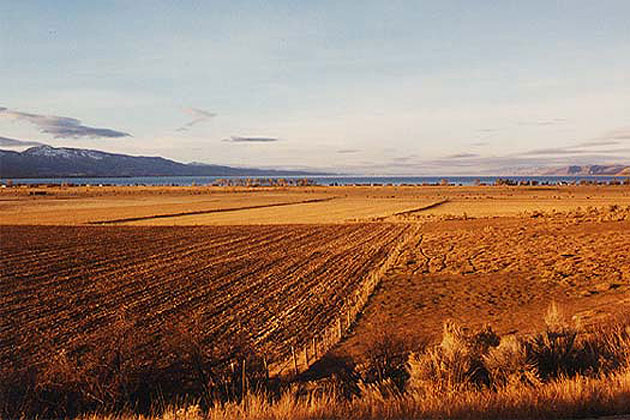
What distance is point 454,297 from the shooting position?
20531mm

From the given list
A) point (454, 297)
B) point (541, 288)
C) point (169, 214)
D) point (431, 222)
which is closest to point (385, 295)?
point (454, 297)

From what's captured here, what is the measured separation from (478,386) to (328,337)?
6568 millimetres

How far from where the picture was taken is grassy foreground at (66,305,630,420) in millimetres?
7219

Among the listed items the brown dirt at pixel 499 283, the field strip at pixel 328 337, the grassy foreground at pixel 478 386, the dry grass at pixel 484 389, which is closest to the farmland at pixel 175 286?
the field strip at pixel 328 337

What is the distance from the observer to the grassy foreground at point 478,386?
7.22 meters

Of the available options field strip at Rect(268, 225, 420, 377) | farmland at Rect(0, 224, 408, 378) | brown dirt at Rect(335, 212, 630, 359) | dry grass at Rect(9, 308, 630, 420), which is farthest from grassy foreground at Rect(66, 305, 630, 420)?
farmland at Rect(0, 224, 408, 378)

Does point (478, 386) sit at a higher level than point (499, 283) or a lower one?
higher

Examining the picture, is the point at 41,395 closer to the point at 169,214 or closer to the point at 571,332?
the point at 571,332

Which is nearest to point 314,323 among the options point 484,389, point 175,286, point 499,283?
point 175,286

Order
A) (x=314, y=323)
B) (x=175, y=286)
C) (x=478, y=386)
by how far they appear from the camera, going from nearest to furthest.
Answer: (x=478, y=386) < (x=314, y=323) < (x=175, y=286)

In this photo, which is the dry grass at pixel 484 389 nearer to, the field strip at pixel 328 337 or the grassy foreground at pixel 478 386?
the grassy foreground at pixel 478 386

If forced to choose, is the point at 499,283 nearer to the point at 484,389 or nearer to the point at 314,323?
the point at 314,323

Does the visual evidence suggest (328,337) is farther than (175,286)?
No

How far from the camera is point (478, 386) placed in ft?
29.7
